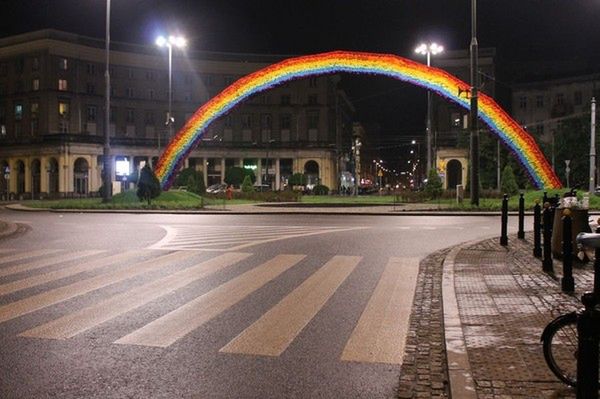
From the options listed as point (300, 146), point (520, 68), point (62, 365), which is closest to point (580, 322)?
point (62, 365)

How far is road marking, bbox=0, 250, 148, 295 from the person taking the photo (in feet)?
31.9

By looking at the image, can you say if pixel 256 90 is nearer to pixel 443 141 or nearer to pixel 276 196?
pixel 276 196

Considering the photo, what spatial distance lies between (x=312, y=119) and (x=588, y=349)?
4121 inches

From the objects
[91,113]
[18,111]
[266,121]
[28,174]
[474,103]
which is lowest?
[28,174]

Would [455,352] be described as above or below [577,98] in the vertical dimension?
below

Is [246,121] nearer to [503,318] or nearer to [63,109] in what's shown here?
[63,109]

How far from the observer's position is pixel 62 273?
11117 millimetres

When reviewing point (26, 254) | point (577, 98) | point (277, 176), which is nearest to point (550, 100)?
point (577, 98)

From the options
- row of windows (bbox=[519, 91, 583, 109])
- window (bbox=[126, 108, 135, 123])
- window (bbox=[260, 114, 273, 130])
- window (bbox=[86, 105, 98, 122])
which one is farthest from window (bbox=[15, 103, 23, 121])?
row of windows (bbox=[519, 91, 583, 109])

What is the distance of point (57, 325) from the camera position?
7273 mm

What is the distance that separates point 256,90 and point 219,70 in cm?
6553

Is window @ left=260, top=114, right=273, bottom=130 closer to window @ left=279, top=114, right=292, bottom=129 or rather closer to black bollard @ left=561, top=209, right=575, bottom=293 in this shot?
window @ left=279, top=114, right=292, bottom=129

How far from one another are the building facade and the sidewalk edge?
7714cm

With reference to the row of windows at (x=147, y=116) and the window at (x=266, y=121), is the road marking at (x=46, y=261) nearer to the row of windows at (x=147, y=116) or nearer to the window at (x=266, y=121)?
the row of windows at (x=147, y=116)
